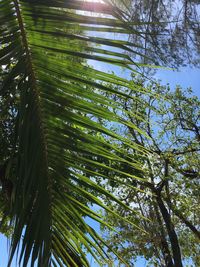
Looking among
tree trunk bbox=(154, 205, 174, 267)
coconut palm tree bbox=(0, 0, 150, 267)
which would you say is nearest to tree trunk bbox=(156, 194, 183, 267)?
tree trunk bbox=(154, 205, 174, 267)

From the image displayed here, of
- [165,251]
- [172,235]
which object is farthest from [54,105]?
[165,251]

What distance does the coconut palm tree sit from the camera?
1.38m

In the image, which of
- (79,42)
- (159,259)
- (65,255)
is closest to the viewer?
(79,42)

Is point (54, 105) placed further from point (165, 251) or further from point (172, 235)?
point (165, 251)

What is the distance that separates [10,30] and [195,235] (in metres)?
17.8

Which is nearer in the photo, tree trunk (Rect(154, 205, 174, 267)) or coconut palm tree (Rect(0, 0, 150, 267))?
coconut palm tree (Rect(0, 0, 150, 267))

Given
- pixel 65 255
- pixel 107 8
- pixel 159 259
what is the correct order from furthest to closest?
pixel 159 259 → pixel 65 255 → pixel 107 8

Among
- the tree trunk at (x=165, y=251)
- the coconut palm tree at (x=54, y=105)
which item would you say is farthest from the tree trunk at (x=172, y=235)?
the coconut palm tree at (x=54, y=105)

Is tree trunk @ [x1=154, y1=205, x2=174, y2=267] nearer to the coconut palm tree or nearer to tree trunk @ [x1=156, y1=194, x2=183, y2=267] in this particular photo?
tree trunk @ [x1=156, y1=194, x2=183, y2=267]

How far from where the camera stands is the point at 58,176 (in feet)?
5.26

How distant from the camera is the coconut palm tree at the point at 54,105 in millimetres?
1376

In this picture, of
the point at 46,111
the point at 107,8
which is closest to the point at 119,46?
the point at 107,8

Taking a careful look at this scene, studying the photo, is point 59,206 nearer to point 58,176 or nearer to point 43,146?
point 58,176

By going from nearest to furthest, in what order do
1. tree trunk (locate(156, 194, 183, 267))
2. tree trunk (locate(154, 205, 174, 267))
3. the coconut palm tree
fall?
the coconut palm tree
tree trunk (locate(156, 194, 183, 267))
tree trunk (locate(154, 205, 174, 267))
